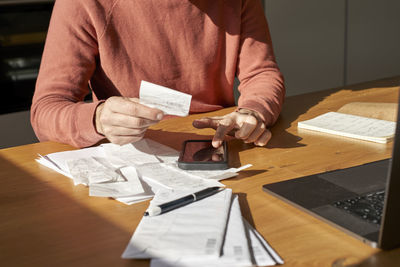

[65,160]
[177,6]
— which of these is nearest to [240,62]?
[177,6]

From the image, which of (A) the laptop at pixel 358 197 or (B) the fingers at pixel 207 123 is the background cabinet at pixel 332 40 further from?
(A) the laptop at pixel 358 197

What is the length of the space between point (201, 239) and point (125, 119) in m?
0.42

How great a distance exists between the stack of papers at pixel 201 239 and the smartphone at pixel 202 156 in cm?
18

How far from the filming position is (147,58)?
1.44 metres

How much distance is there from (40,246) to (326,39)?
3.13 m

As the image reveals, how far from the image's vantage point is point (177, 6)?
145 centimetres

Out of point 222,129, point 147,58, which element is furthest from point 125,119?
point 147,58

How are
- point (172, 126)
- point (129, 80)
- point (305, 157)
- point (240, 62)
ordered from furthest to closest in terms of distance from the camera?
1. point (240, 62)
2. point (129, 80)
3. point (172, 126)
4. point (305, 157)

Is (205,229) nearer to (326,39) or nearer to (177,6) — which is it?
(177,6)

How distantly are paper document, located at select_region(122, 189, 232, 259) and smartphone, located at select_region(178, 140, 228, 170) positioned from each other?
17cm

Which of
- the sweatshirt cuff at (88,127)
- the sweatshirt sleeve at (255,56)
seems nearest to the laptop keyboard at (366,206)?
the sweatshirt cuff at (88,127)

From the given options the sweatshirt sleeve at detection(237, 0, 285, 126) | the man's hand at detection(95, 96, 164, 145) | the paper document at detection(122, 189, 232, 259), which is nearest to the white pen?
the paper document at detection(122, 189, 232, 259)

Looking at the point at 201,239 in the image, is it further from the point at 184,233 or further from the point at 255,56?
the point at 255,56

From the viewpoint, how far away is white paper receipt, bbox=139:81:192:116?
0.96m
